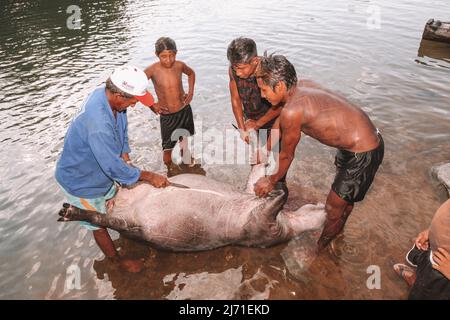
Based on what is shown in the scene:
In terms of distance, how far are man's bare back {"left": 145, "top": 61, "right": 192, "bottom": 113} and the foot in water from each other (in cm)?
444

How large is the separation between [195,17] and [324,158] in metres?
17.2

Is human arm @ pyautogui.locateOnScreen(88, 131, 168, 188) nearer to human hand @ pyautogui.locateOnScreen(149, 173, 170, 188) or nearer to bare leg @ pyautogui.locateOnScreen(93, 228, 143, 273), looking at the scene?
human hand @ pyautogui.locateOnScreen(149, 173, 170, 188)

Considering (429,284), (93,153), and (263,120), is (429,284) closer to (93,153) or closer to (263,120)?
(263,120)

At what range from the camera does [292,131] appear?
3367 mm

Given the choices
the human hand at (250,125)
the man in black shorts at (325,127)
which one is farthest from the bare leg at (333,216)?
the human hand at (250,125)

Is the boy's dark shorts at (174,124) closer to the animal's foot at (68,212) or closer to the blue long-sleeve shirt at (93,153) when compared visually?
the blue long-sleeve shirt at (93,153)

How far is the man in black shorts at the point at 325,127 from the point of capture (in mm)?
3328

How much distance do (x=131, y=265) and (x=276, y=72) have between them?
10.7 feet

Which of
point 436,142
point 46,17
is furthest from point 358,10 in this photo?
point 46,17

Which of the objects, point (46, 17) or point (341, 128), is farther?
point (46, 17)

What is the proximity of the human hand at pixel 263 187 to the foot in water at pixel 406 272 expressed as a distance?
2.04 m

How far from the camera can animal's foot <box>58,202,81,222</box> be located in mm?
3361

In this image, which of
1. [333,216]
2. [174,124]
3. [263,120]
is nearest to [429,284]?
[333,216]
